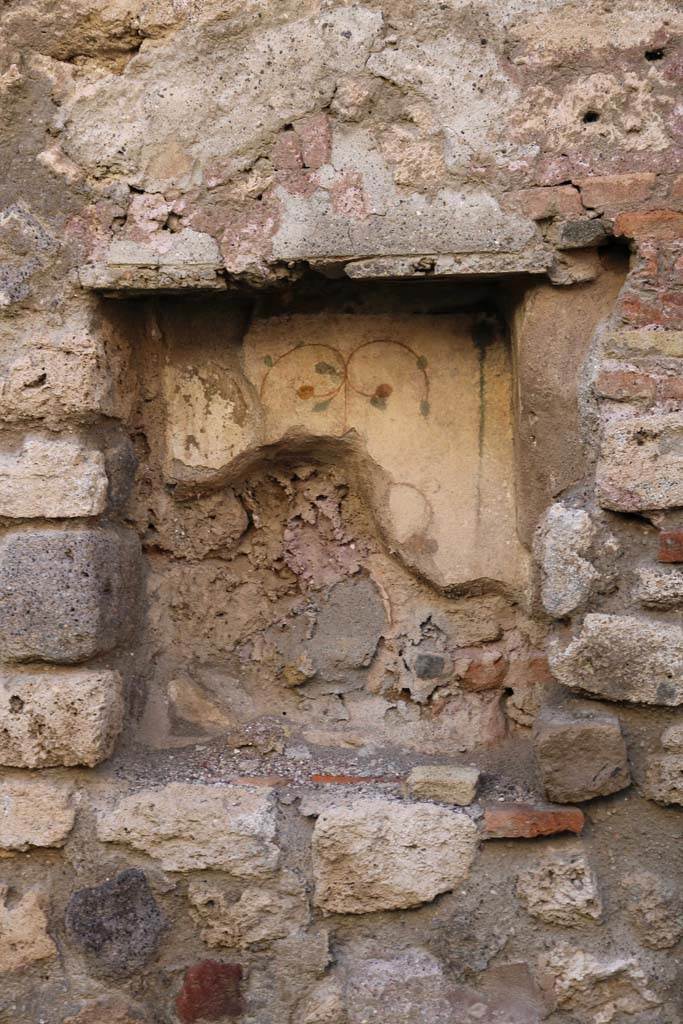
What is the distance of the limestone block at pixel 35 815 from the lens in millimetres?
2529

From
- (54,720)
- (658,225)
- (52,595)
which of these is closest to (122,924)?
(54,720)

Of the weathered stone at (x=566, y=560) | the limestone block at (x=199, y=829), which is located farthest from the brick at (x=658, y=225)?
the limestone block at (x=199, y=829)

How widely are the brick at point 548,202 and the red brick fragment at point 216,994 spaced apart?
185 cm

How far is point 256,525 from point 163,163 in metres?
0.94

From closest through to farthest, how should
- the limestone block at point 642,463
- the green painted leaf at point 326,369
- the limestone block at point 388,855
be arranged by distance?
1. the limestone block at point 642,463
2. the limestone block at point 388,855
3. the green painted leaf at point 326,369

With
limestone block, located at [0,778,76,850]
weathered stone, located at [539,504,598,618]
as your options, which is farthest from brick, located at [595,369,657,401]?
limestone block, located at [0,778,76,850]

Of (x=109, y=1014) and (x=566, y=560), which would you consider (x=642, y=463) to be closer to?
(x=566, y=560)

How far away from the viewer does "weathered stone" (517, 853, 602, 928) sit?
2344 millimetres

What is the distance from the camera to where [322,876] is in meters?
2.46

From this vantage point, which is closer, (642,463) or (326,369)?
A: (642,463)

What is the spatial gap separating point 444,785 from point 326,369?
1059 millimetres

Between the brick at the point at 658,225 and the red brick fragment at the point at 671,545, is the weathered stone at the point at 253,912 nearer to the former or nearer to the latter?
the red brick fragment at the point at 671,545

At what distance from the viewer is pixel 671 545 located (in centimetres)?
229

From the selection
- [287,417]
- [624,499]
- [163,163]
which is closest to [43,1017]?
[287,417]
